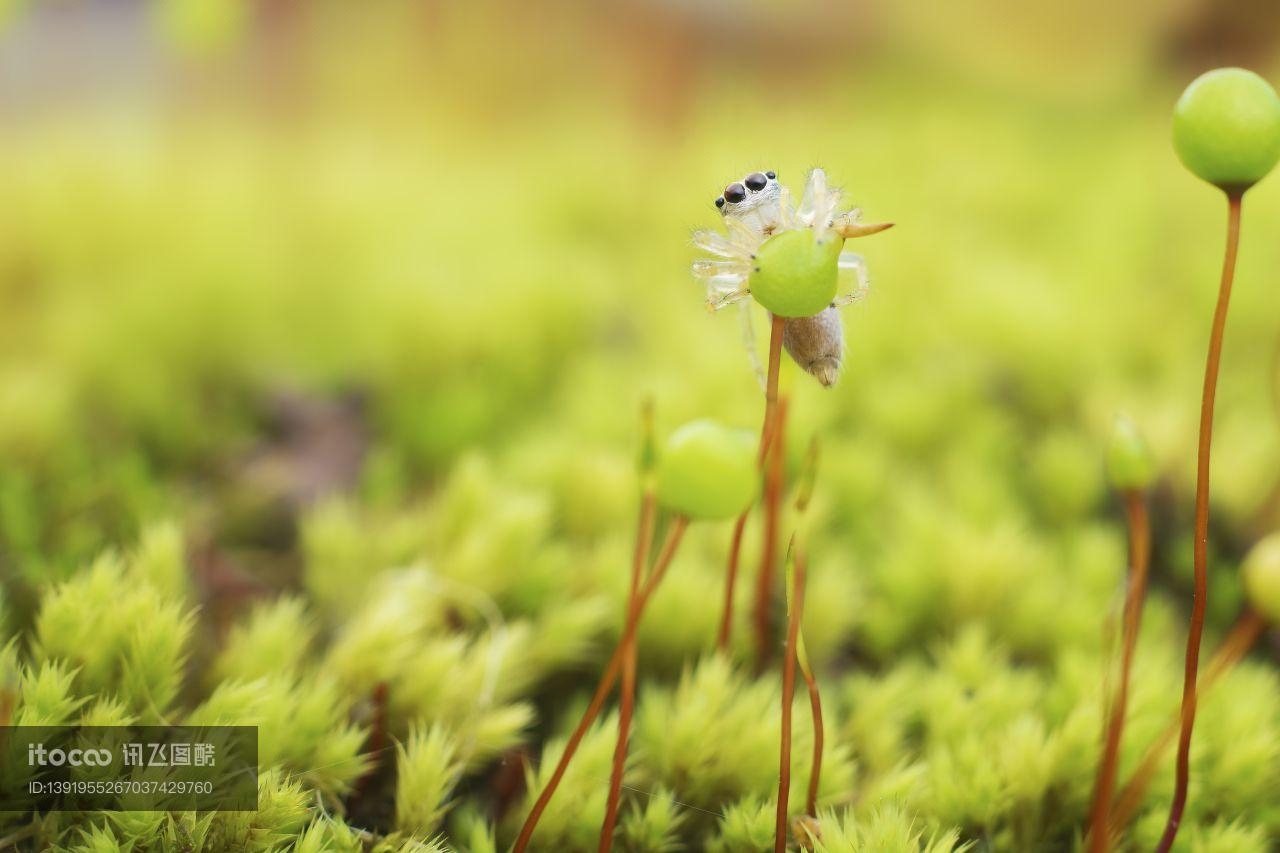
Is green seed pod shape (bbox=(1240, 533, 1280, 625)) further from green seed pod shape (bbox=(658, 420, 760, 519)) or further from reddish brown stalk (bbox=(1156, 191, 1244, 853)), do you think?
green seed pod shape (bbox=(658, 420, 760, 519))

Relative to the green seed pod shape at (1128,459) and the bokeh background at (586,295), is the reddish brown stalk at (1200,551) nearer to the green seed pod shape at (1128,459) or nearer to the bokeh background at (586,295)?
the green seed pod shape at (1128,459)

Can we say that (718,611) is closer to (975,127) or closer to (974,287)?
(974,287)

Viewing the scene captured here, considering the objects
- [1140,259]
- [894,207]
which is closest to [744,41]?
[894,207]

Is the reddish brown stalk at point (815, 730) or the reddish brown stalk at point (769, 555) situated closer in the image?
the reddish brown stalk at point (815, 730)

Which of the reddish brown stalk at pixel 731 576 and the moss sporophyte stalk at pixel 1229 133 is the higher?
the moss sporophyte stalk at pixel 1229 133

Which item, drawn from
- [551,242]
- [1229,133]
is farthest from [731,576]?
[551,242]

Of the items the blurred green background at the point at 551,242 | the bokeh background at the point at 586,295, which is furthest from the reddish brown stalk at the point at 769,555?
the blurred green background at the point at 551,242

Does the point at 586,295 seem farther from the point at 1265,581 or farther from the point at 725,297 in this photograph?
the point at 1265,581
